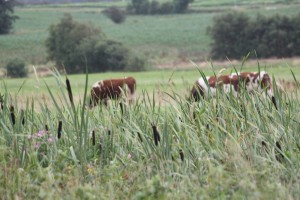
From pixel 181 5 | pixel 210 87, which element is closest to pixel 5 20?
pixel 210 87

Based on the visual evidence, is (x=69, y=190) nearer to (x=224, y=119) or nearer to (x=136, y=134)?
(x=136, y=134)

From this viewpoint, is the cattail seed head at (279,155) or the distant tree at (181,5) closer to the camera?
the cattail seed head at (279,155)

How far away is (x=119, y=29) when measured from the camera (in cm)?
9294

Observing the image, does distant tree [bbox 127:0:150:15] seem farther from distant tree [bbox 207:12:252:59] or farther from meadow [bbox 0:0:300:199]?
meadow [bbox 0:0:300:199]

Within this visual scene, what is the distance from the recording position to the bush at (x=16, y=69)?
145 ft

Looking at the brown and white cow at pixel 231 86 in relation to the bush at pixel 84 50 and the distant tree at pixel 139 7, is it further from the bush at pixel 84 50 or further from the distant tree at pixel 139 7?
the distant tree at pixel 139 7

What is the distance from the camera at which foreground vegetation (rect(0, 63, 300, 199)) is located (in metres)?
5.12

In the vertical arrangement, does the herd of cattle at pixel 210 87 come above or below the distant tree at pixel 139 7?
above

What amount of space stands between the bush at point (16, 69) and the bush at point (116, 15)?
4769 cm

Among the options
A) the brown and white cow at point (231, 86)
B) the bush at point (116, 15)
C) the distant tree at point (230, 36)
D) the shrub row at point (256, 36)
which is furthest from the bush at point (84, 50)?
the brown and white cow at point (231, 86)

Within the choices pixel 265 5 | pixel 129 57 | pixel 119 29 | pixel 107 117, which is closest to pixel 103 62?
pixel 129 57

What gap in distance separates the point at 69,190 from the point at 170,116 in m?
2.17

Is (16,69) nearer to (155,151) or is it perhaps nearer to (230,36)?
(230,36)

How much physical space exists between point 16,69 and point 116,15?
5260 cm
